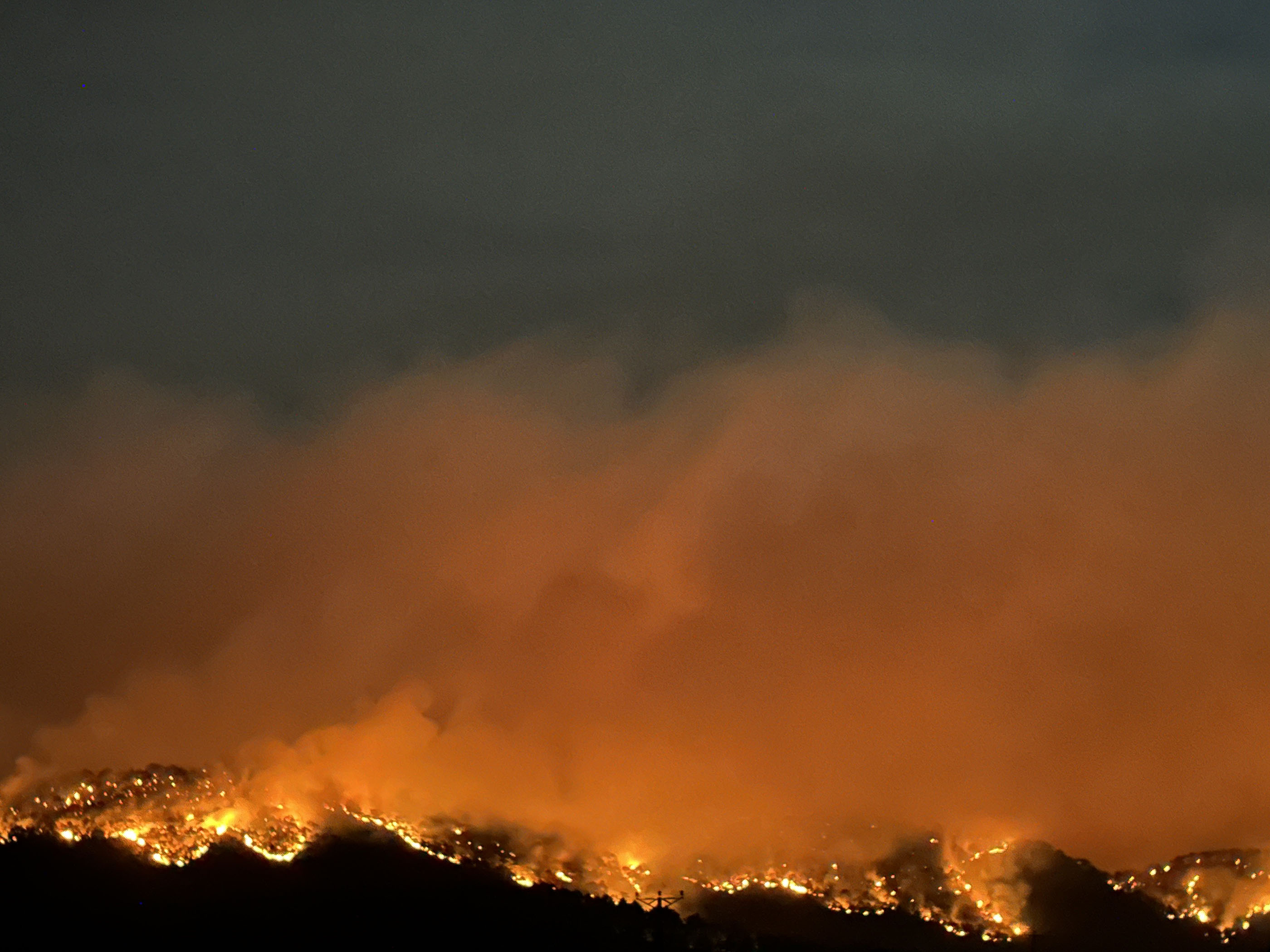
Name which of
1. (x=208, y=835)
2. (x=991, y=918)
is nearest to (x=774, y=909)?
(x=991, y=918)

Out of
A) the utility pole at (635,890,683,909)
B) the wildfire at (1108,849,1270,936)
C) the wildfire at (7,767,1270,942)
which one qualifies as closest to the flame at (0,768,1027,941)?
the wildfire at (7,767,1270,942)

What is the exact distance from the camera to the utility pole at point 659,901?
31609 mm

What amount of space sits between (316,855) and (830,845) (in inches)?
584

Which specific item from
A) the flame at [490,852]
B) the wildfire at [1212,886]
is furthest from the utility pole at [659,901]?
the wildfire at [1212,886]

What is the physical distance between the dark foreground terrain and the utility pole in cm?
35

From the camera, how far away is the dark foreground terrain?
29.6 m

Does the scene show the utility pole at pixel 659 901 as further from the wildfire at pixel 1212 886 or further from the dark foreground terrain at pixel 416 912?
the wildfire at pixel 1212 886

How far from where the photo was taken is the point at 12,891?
31.0m

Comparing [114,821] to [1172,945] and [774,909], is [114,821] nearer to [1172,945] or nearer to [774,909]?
[774,909]


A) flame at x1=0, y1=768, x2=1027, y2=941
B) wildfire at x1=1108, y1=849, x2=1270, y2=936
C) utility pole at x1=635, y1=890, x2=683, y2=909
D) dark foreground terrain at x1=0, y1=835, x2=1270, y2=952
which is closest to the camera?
dark foreground terrain at x1=0, y1=835, x2=1270, y2=952

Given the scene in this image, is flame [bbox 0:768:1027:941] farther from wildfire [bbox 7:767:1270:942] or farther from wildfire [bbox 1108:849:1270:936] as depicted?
wildfire [bbox 1108:849:1270:936]

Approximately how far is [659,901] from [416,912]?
632cm

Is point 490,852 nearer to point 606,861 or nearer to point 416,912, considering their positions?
point 606,861

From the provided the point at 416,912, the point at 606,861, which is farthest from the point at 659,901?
the point at 416,912
